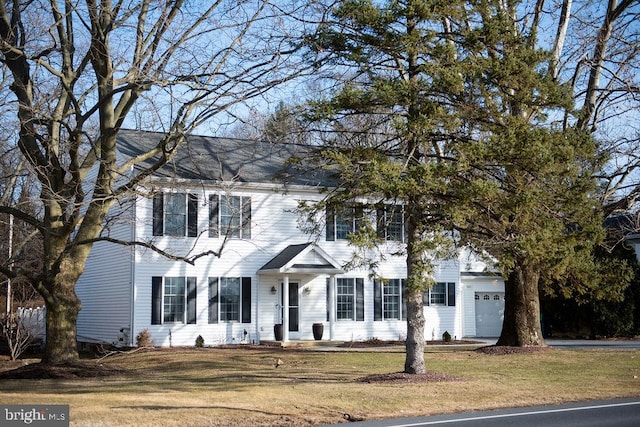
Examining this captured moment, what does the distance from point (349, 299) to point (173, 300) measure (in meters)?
7.42

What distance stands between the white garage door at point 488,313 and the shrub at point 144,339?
56.1 ft

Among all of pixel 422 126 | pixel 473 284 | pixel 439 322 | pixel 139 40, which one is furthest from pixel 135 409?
pixel 473 284

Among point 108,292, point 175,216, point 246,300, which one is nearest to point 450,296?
point 246,300

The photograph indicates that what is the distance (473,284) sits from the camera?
36.6 meters

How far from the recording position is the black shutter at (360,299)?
31178 millimetres

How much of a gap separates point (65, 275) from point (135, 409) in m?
8.20

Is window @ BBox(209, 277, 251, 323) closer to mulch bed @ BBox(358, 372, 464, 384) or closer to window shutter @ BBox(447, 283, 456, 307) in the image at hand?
window shutter @ BBox(447, 283, 456, 307)

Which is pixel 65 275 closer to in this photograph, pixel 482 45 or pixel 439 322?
pixel 482 45

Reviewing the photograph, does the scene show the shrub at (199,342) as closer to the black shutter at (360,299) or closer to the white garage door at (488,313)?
the black shutter at (360,299)

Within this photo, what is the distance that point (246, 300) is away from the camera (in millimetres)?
29000

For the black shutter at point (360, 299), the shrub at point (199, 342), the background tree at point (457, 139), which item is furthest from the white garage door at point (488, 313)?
the background tree at point (457, 139)

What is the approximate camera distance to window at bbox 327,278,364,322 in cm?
3094

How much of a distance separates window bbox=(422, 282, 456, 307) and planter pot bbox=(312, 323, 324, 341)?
5796 mm

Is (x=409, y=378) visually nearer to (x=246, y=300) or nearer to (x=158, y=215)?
(x=246, y=300)
